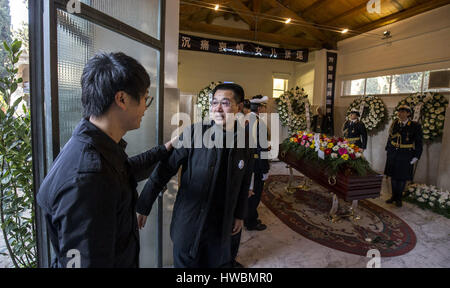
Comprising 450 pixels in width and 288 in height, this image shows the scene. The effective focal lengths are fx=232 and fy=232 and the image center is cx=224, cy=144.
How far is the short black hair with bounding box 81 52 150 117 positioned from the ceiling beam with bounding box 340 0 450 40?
275 inches

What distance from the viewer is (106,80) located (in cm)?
71

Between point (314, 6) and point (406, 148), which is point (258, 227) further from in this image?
point (314, 6)

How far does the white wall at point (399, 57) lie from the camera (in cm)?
510

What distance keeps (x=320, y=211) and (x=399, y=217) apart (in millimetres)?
1228

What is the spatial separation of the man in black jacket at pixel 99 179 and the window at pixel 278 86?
10.1 m

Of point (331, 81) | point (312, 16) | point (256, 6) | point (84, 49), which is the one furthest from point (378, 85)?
point (84, 49)

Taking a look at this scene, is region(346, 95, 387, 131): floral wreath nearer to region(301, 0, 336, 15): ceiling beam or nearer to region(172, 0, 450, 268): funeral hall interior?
region(172, 0, 450, 268): funeral hall interior

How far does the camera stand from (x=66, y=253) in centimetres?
64

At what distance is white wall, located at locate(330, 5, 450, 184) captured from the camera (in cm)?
510

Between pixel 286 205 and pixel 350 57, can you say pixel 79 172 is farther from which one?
pixel 350 57

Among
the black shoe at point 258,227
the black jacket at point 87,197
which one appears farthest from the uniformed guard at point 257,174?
the black jacket at point 87,197

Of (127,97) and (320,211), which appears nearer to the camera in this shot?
(127,97)
